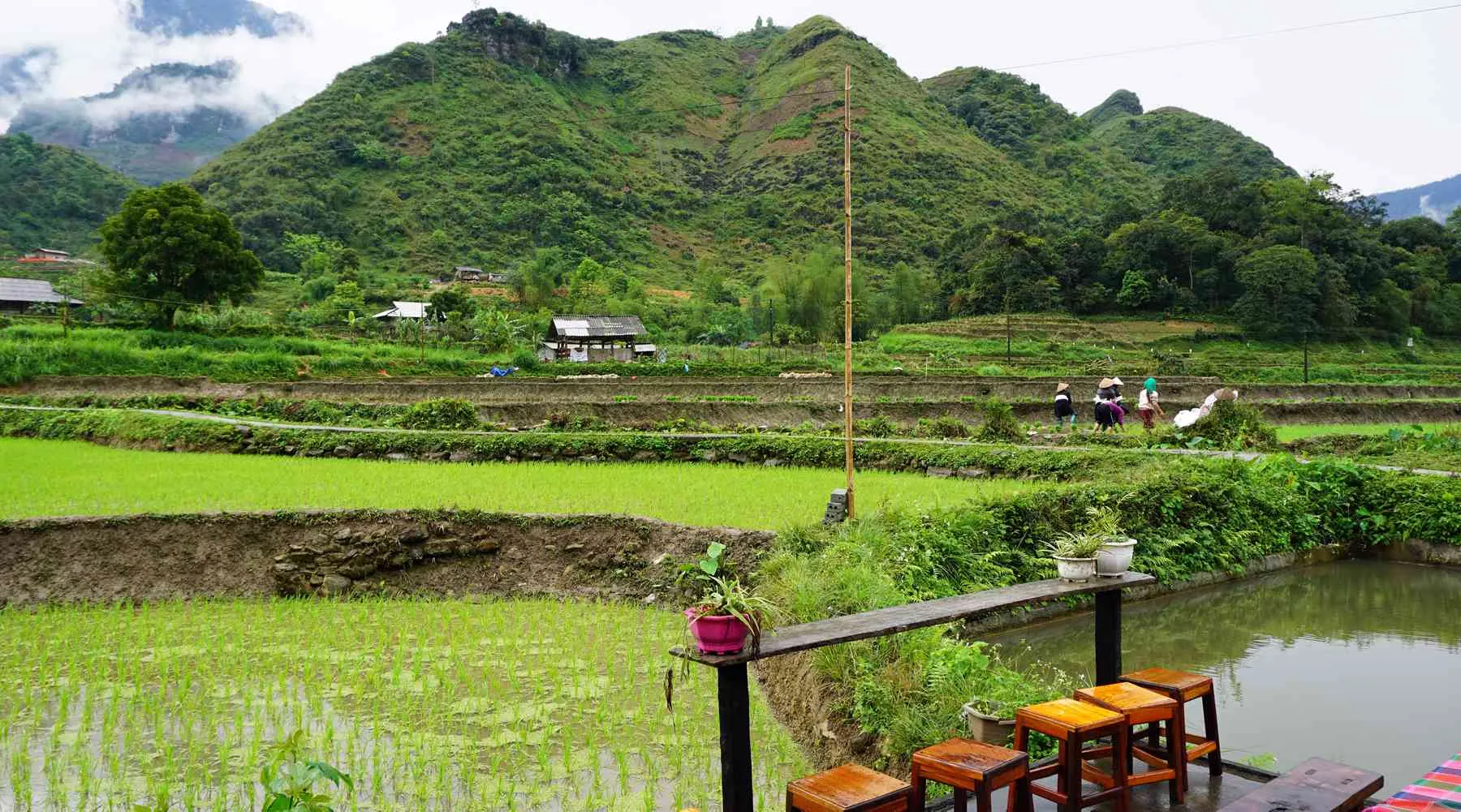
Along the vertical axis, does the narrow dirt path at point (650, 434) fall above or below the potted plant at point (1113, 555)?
below

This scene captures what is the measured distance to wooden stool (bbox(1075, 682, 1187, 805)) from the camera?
3945 millimetres

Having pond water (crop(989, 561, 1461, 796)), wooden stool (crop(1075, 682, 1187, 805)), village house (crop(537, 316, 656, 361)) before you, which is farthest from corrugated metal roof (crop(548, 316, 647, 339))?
wooden stool (crop(1075, 682, 1187, 805))

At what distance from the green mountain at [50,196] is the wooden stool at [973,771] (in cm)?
8759

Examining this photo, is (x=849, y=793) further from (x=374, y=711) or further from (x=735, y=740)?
(x=374, y=711)

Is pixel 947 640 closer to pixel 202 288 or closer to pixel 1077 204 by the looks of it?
pixel 202 288

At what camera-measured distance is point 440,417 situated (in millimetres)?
21625

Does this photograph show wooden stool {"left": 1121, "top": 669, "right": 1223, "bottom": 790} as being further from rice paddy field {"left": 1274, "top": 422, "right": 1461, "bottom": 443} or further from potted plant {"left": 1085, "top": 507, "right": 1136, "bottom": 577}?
rice paddy field {"left": 1274, "top": 422, "right": 1461, "bottom": 443}

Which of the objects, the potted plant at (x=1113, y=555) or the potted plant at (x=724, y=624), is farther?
the potted plant at (x=1113, y=555)

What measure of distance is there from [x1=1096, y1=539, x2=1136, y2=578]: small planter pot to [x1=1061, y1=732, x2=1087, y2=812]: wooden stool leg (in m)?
1.47

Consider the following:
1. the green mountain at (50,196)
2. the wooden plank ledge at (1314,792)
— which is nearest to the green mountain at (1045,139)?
the green mountain at (50,196)

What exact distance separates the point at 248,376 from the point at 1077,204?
84507mm

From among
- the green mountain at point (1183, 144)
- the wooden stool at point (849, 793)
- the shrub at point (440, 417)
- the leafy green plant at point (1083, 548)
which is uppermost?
the green mountain at point (1183, 144)

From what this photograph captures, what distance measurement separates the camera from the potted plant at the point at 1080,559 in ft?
15.9

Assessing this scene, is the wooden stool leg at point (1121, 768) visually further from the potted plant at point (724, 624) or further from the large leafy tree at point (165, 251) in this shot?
the large leafy tree at point (165, 251)
